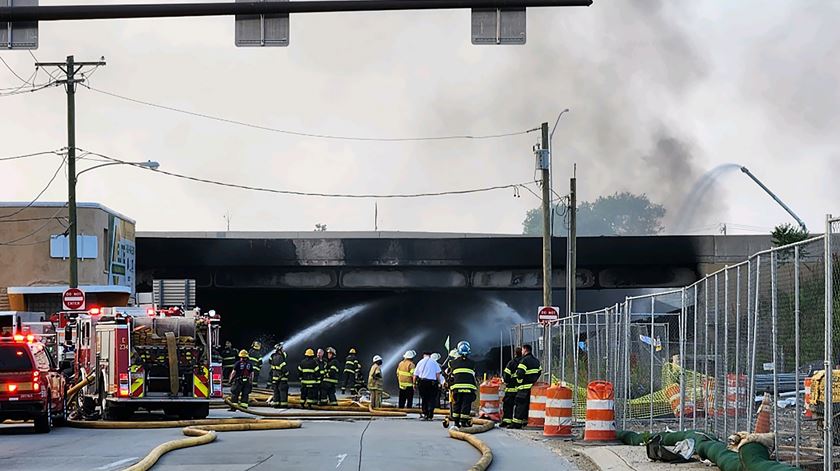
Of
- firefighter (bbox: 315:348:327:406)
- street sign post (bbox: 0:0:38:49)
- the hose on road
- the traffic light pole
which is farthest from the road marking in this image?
firefighter (bbox: 315:348:327:406)

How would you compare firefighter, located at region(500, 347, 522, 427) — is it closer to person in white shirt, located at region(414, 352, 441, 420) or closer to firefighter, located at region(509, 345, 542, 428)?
firefighter, located at region(509, 345, 542, 428)

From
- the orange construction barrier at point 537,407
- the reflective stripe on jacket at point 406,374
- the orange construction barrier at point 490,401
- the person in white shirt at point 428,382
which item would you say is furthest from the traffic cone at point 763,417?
the reflective stripe on jacket at point 406,374

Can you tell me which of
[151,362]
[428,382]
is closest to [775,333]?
[428,382]

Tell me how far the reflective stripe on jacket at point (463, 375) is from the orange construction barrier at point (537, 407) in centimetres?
144

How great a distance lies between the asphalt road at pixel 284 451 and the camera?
59.6 feet

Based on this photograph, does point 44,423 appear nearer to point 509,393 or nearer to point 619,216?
point 509,393

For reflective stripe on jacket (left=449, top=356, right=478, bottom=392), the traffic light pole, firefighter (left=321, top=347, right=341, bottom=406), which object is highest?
the traffic light pole

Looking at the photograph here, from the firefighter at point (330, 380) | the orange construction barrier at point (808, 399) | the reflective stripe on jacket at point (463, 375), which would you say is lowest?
the firefighter at point (330, 380)

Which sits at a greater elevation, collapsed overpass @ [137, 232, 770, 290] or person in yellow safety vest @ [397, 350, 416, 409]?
collapsed overpass @ [137, 232, 770, 290]

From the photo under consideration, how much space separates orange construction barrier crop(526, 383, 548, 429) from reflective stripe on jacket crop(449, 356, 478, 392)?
1.44 meters

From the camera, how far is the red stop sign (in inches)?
1416

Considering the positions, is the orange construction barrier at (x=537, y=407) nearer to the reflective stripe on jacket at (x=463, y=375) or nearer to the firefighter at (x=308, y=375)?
the reflective stripe on jacket at (x=463, y=375)

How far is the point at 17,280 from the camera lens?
2014 inches

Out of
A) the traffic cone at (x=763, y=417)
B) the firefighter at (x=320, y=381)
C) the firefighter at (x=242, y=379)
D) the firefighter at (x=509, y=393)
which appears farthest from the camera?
the firefighter at (x=320, y=381)
